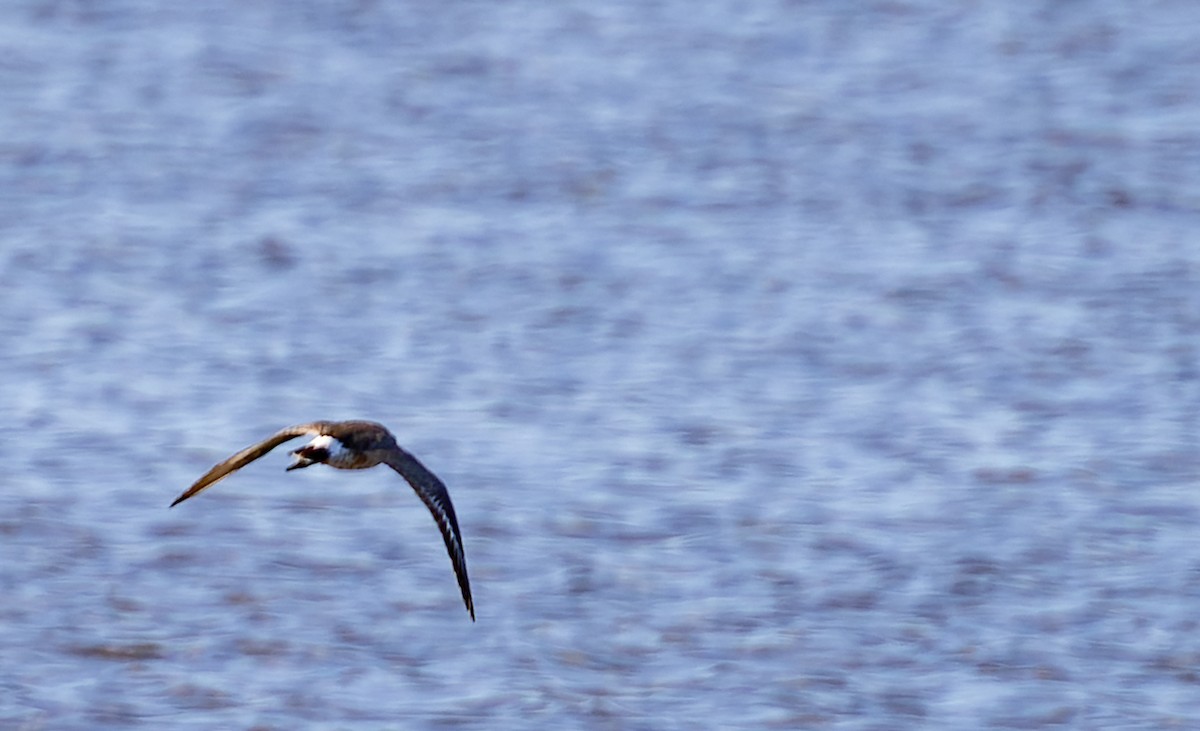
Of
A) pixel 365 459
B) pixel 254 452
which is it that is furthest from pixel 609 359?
pixel 254 452

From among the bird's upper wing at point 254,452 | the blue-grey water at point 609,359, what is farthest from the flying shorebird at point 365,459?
the blue-grey water at point 609,359

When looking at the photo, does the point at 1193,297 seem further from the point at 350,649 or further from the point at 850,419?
the point at 350,649

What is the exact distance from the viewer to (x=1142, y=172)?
45.4 ft

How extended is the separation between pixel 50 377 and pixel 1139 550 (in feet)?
16.3

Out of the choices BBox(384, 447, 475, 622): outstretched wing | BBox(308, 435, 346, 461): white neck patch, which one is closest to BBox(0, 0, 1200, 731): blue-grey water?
BBox(384, 447, 475, 622): outstretched wing

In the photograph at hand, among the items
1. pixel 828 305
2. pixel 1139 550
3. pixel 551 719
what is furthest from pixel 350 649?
pixel 828 305

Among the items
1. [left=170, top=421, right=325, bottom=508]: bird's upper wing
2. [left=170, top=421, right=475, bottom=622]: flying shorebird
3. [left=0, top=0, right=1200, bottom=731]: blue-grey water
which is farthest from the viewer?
[left=0, top=0, right=1200, bottom=731]: blue-grey water

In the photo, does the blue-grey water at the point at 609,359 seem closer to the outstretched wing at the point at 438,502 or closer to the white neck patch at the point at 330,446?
the outstretched wing at the point at 438,502

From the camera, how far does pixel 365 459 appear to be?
241 inches

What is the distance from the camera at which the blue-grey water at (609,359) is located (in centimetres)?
813

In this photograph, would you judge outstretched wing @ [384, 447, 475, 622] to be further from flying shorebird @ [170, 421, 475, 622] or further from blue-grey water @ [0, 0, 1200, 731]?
blue-grey water @ [0, 0, 1200, 731]

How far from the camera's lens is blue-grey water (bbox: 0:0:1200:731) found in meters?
8.13

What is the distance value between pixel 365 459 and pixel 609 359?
16.8 ft

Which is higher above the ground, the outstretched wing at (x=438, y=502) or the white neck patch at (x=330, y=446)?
the white neck patch at (x=330, y=446)
